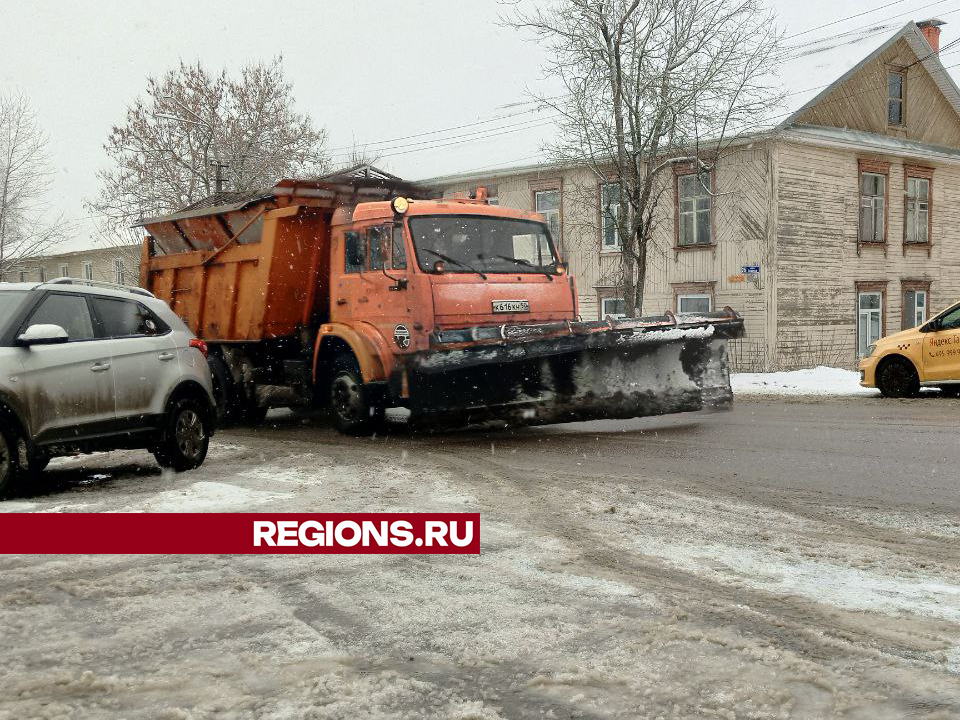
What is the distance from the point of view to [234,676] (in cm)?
394

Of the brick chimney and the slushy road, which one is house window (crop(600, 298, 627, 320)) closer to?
the brick chimney

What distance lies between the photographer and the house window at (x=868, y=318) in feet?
86.2

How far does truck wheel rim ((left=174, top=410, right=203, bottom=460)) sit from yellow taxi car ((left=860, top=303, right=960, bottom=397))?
456 inches

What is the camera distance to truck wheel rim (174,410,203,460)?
934cm

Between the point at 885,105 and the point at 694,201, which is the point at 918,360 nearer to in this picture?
the point at 694,201

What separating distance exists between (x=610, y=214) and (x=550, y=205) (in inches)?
158

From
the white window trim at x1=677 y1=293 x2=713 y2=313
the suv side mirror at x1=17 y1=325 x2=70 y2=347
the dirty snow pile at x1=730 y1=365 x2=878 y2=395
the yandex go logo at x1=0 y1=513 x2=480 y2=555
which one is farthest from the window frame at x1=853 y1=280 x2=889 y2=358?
the suv side mirror at x1=17 y1=325 x2=70 y2=347

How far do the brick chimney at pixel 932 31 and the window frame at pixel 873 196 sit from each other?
580 cm

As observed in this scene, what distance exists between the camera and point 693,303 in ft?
84.0

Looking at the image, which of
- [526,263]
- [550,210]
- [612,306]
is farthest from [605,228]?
[526,263]

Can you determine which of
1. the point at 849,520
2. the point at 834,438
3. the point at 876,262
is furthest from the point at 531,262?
the point at 876,262

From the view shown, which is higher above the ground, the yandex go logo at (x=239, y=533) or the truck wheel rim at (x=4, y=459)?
the truck wheel rim at (x=4, y=459)

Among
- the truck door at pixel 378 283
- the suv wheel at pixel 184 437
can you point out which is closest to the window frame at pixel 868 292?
the truck door at pixel 378 283

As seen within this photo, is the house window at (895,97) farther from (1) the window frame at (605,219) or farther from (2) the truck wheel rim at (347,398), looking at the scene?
(2) the truck wheel rim at (347,398)
